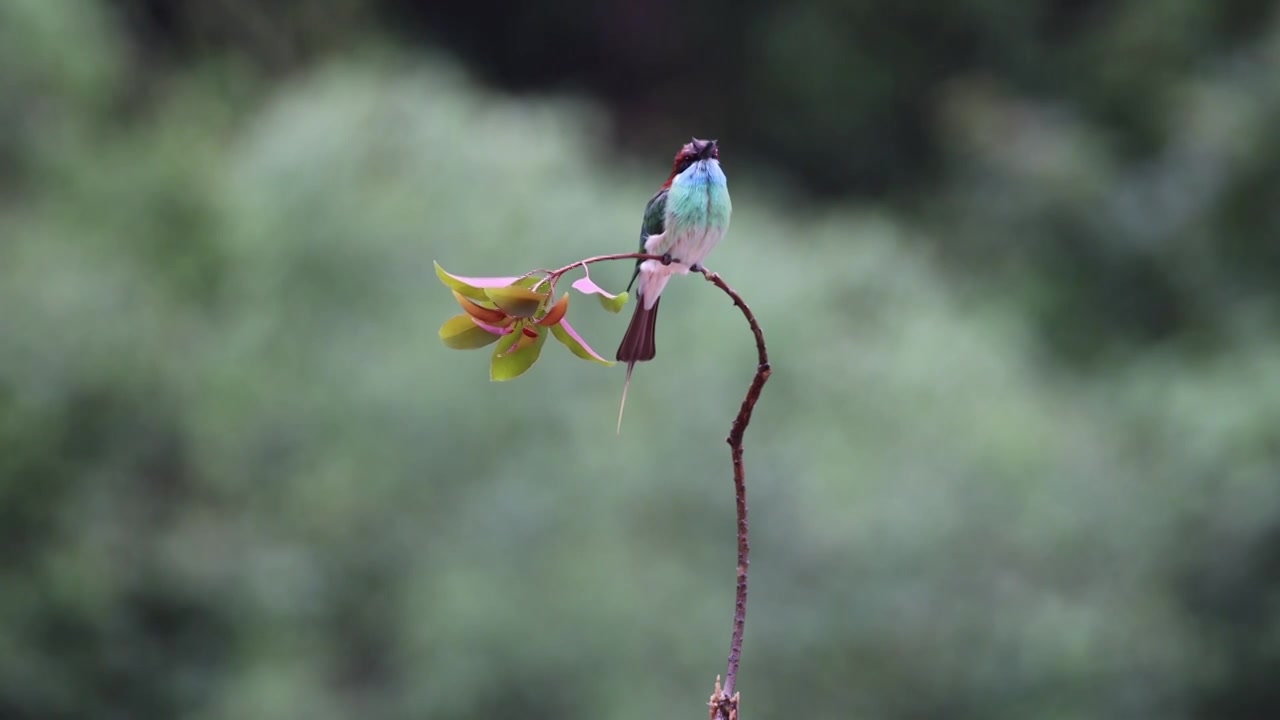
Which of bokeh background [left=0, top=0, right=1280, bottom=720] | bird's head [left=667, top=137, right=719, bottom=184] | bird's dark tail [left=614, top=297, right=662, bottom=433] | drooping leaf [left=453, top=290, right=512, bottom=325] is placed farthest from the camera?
bokeh background [left=0, top=0, right=1280, bottom=720]

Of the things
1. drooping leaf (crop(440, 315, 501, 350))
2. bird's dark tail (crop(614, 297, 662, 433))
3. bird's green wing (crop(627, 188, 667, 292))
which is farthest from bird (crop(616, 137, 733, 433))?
drooping leaf (crop(440, 315, 501, 350))

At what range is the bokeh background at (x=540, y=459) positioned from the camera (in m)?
8.52

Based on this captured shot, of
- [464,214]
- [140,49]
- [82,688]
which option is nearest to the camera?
[82,688]

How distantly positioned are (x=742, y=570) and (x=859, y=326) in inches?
354

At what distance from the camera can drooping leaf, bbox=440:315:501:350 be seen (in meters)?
1.59

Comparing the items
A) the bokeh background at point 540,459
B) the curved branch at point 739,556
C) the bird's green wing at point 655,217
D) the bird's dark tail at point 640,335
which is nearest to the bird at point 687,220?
the bird's green wing at point 655,217

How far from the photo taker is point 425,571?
886 cm

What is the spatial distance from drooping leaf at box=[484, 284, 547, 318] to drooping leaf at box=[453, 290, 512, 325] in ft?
0.04

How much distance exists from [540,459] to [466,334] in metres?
7.38

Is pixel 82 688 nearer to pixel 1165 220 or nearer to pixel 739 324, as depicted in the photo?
pixel 739 324

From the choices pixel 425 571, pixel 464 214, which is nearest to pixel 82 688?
pixel 425 571

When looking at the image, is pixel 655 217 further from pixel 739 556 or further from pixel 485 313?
pixel 739 556

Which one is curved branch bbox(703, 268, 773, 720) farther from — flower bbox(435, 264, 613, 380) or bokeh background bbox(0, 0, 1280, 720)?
bokeh background bbox(0, 0, 1280, 720)

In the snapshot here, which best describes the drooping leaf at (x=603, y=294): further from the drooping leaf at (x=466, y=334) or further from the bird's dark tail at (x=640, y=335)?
the bird's dark tail at (x=640, y=335)
